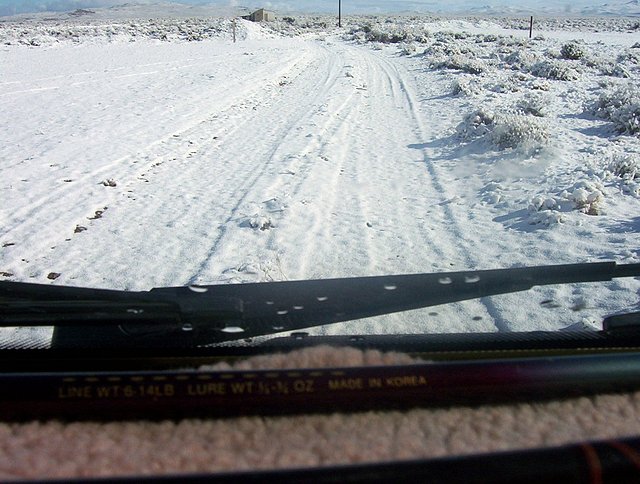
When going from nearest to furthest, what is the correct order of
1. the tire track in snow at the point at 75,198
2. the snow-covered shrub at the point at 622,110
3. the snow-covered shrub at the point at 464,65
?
the tire track in snow at the point at 75,198, the snow-covered shrub at the point at 622,110, the snow-covered shrub at the point at 464,65

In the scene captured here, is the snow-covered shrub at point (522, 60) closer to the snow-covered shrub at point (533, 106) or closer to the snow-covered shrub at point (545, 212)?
the snow-covered shrub at point (533, 106)

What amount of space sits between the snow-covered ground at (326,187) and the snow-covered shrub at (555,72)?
29.5 inches

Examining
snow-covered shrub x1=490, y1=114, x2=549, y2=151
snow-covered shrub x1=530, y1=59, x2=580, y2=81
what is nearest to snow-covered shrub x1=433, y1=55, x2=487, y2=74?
snow-covered shrub x1=530, y1=59, x2=580, y2=81

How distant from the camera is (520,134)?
27.4 ft

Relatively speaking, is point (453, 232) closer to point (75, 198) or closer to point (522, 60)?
point (75, 198)

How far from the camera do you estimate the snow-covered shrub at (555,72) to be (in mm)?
15648

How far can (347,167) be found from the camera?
7.66m

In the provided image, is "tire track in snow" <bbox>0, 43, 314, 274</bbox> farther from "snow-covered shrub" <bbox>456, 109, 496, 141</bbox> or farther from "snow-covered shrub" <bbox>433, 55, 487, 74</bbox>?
"snow-covered shrub" <bbox>433, 55, 487, 74</bbox>

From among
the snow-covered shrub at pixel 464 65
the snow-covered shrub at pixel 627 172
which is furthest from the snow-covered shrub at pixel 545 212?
the snow-covered shrub at pixel 464 65

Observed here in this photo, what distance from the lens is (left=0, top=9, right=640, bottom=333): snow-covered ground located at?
4.50m

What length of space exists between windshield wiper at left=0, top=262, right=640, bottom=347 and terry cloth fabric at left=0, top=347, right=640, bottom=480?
698mm

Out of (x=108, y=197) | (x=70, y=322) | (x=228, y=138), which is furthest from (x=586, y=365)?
(x=228, y=138)

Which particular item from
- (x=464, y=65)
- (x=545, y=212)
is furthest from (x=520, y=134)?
(x=464, y=65)

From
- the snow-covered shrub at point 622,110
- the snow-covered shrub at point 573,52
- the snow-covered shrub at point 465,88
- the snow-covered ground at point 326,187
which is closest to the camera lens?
the snow-covered ground at point 326,187
